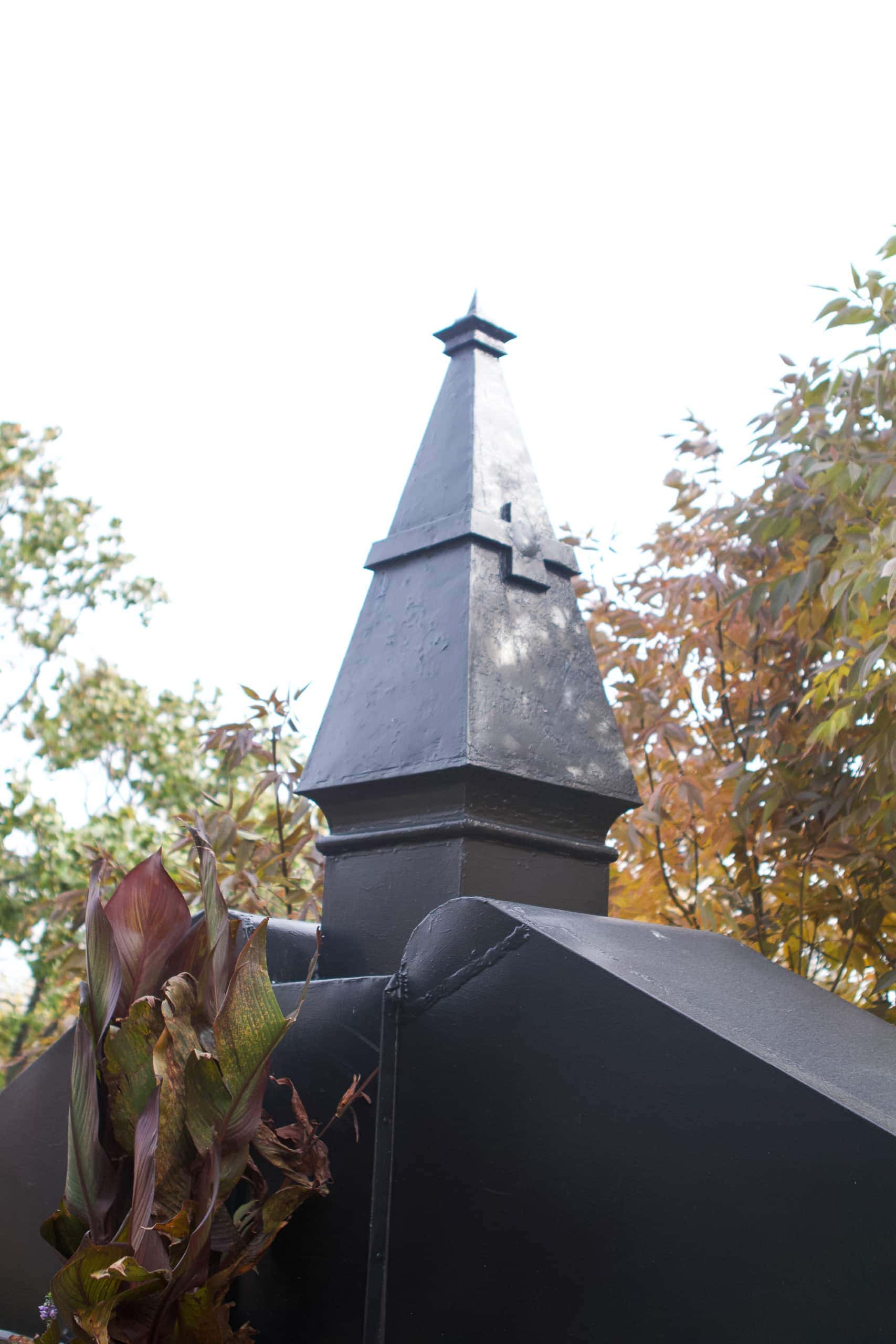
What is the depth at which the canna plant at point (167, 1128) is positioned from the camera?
4.73 ft

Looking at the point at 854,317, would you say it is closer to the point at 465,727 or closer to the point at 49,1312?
the point at 465,727

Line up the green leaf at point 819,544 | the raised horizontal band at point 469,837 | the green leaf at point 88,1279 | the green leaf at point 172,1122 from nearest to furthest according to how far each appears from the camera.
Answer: the green leaf at point 88,1279 < the green leaf at point 172,1122 < the raised horizontal band at point 469,837 < the green leaf at point 819,544

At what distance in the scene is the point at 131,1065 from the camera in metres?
1.56

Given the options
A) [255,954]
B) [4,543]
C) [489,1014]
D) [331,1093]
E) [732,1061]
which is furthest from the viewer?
[4,543]

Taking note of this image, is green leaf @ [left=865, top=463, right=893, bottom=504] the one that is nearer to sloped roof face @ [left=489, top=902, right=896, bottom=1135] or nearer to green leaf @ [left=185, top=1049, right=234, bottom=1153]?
sloped roof face @ [left=489, top=902, right=896, bottom=1135]

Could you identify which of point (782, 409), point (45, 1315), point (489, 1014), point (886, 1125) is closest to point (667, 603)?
point (782, 409)

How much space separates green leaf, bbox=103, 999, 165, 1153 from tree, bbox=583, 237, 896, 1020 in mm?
1405

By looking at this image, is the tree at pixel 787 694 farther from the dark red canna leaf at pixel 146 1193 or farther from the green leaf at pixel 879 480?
the dark red canna leaf at pixel 146 1193

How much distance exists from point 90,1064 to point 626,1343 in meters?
0.82

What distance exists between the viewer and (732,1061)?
1.42 metres

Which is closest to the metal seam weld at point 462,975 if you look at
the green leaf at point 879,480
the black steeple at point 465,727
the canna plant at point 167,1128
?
the canna plant at point 167,1128

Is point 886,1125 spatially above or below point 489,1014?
below

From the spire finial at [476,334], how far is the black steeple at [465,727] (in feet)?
0.78

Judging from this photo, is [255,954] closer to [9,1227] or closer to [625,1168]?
[625,1168]
